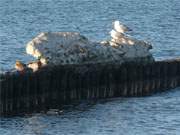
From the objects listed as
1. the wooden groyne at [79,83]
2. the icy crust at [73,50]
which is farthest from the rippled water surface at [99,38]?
the icy crust at [73,50]

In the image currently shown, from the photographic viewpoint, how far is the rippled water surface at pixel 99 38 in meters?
77.9

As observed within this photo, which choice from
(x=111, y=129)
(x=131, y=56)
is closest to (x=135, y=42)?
(x=131, y=56)

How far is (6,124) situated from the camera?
77.5 m

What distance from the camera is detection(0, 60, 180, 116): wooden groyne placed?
267 feet

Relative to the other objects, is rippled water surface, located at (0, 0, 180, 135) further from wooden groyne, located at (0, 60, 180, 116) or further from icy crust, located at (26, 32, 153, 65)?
icy crust, located at (26, 32, 153, 65)

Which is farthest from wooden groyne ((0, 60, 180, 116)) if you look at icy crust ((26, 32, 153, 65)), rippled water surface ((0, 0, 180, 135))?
rippled water surface ((0, 0, 180, 135))

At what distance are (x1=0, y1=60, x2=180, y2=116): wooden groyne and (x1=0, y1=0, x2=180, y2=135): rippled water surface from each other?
1416mm

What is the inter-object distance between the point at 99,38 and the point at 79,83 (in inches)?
1182

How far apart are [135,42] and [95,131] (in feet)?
53.3

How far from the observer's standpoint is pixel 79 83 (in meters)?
85.7

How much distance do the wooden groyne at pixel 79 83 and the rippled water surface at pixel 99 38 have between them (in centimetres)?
142

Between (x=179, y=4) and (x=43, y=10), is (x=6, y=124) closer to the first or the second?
(x=43, y=10)

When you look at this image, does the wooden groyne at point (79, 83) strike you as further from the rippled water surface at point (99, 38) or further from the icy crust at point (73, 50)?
the rippled water surface at point (99, 38)

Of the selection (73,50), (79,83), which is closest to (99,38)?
(73,50)
